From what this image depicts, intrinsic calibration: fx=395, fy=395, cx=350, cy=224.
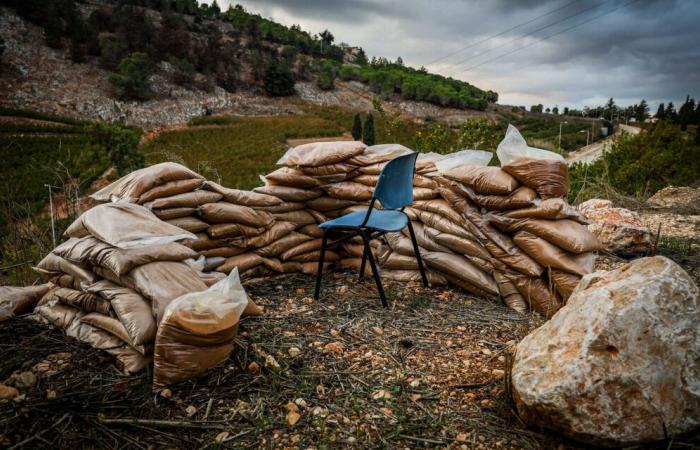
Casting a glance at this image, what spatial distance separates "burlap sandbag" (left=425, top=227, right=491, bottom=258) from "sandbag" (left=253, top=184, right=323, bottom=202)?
3.43 feet

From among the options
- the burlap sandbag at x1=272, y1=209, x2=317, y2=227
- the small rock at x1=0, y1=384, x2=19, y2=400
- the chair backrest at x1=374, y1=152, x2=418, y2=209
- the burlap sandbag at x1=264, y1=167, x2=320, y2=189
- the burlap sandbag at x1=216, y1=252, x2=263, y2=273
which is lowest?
the small rock at x1=0, y1=384, x2=19, y2=400

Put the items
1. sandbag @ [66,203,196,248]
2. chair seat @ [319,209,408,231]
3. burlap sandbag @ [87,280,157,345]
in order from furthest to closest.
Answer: chair seat @ [319,209,408,231] → sandbag @ [66,203,196,248] → burlap sandbag @ [87,280,157,345]

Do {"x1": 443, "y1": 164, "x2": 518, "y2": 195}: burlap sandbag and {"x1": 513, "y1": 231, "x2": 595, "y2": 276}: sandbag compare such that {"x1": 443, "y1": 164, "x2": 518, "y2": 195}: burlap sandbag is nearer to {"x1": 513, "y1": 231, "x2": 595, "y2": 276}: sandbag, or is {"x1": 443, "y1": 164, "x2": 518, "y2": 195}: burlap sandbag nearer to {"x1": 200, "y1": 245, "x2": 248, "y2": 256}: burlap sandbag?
{"x1": 513, "y1": 231, "x2": 595, "y2": 276}: sandbag

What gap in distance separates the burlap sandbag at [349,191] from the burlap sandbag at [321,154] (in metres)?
0.22

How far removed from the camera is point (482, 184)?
272 centimetres

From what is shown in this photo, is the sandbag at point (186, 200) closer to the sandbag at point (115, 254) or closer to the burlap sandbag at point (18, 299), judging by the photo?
the sandbag at point (115, 254)

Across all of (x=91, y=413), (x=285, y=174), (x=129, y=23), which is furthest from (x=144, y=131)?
(x=91, y=413)

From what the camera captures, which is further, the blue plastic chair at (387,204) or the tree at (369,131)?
the tree at (369,131)

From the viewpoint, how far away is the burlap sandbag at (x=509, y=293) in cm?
267

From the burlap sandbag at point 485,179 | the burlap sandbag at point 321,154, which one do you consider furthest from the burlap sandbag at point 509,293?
the burlap sandbag at point 321,154

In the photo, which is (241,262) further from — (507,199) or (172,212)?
(507,199)

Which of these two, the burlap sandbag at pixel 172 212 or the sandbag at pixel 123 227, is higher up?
the sandbag at pixel 123 227

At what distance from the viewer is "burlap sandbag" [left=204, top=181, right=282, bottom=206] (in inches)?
115

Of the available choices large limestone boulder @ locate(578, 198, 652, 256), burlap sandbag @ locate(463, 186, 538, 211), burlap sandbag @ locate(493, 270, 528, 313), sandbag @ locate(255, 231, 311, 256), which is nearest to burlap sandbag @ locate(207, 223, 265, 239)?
sandbag @ locate(255, 231, 311, 256)
